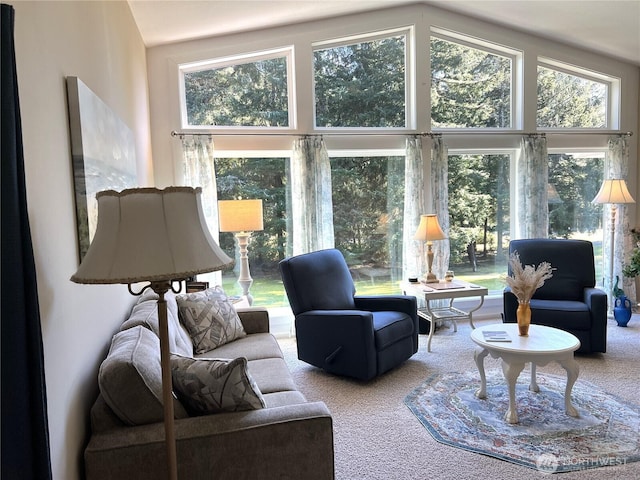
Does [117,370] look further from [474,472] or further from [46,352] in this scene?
[474,472]

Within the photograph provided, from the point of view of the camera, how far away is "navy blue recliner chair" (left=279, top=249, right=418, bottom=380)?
335 cm

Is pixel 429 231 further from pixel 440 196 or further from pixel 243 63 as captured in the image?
pixel 243 63

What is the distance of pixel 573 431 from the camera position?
264 centimetres

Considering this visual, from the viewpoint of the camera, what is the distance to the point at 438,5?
15.5 ft

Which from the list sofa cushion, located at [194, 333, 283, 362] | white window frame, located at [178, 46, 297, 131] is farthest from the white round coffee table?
white window frame, located at [178, 46, 297, 131]

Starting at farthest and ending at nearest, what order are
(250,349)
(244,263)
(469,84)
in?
1. (469,84)
2. (244,263)
3. (250,349)

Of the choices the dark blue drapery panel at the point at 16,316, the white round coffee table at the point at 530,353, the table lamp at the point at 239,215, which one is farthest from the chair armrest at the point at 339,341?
the dark blue drapery panel at the point at 16,316

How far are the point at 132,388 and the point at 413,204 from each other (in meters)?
3.69

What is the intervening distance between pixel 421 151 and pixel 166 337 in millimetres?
3930

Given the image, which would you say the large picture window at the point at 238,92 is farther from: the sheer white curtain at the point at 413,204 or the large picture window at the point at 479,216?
the large picture window at the point at 479,216

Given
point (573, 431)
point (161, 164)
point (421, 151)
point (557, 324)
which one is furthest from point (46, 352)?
point (421, 151)

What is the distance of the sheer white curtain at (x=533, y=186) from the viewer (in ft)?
16.7

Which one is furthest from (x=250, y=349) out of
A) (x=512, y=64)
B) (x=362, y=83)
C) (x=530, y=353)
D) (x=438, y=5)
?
(x=512, y=64)

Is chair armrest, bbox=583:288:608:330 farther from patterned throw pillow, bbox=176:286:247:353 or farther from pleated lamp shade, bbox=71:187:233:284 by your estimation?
pleated lamp shade, bbox=71:187:233:284
